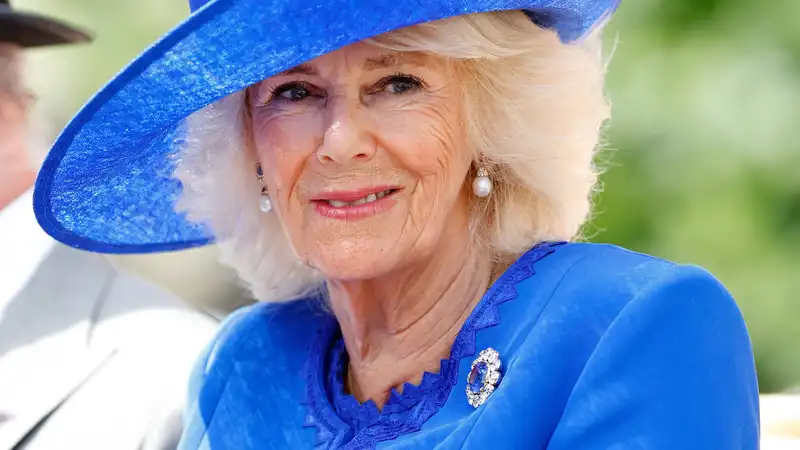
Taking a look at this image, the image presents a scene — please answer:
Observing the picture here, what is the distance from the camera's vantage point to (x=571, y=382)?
195cm

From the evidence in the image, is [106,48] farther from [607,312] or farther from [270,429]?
[607,312]

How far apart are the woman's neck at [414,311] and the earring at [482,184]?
12cm

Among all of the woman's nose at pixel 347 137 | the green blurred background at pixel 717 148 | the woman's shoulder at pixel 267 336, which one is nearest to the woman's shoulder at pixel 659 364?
the woman's nose at pixel 347 137

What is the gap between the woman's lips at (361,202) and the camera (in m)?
2.20

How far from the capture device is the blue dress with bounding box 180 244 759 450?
179 centimetres

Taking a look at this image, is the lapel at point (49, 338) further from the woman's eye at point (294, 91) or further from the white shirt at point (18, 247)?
the woman's eye at point (294, 91)

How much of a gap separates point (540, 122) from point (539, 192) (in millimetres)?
170

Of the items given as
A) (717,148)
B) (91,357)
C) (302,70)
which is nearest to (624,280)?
(302,70)

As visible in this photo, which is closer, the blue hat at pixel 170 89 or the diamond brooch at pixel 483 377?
the blue hat at pixel 170 89

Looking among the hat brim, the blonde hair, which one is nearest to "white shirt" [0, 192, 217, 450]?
the blonde hair

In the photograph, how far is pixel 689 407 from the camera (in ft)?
5.81

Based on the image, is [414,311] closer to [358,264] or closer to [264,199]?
[358,264]

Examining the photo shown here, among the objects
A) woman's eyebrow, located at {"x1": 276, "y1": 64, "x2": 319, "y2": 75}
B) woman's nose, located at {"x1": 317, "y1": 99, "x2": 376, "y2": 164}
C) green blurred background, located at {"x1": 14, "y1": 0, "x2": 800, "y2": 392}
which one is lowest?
green blurred background, located at {"x1": 14, "y1": 0, "x2": 800, "y2": 392}

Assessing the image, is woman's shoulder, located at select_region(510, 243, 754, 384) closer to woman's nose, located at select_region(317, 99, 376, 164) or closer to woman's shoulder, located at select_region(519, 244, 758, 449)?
woman's shoulder, located at select_region(519, 244, 758, 449)
